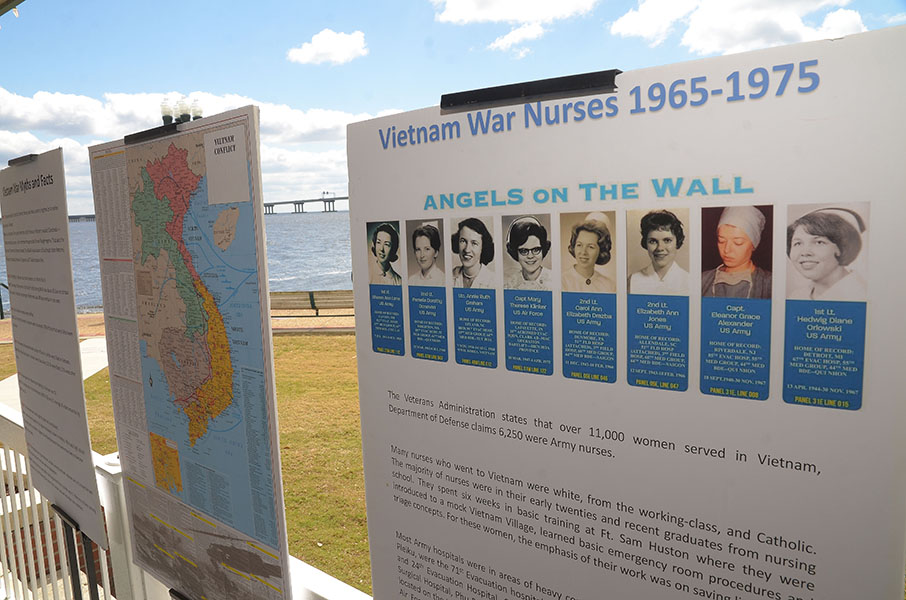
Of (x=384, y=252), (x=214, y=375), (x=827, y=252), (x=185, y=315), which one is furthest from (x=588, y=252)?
(x=185, y=315)


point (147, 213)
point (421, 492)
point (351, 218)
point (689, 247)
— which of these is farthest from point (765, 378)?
point (147, 213)

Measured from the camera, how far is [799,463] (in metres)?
0.92

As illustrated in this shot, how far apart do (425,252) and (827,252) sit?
0.72 metres

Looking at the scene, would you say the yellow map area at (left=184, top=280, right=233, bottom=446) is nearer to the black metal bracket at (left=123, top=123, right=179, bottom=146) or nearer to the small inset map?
the small inset map

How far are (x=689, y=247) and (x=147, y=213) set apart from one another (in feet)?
5.19

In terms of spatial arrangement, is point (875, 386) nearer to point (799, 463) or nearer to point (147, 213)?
point (799, 463)

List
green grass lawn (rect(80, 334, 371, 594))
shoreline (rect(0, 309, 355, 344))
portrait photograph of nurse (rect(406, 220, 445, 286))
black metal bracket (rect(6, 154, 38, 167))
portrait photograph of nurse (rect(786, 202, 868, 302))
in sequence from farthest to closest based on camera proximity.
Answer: shoreline (rect(0, 309, 355, 344))
green grass lawn (rect(80, 334, 371, 594))
black metal bracket (rect(6, 154, 38, 167))
portrait photograph of nurse (rect(406, 220, 445, 286))
portrait photograph of nurse (rect(786, 202, 868, 302))
